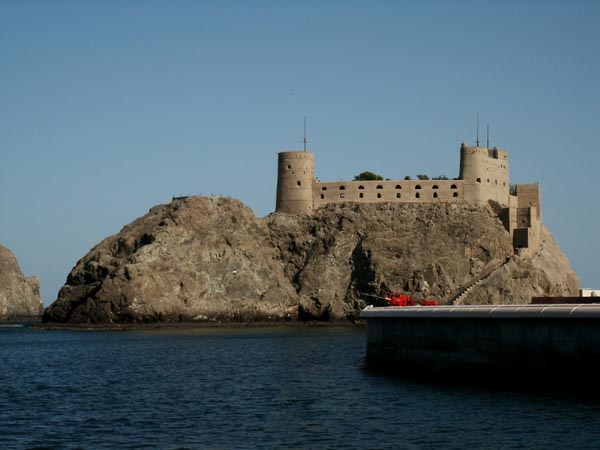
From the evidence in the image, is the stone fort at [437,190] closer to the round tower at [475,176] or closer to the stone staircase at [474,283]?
the round tower at [475,176]

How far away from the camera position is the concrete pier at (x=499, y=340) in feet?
137

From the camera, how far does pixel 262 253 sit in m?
134

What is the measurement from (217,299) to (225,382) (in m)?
70.4

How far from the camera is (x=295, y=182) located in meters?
136

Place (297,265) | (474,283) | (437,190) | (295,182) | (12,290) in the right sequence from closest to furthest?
(474,283), (437,190), (297,265), (295,182), (12,290)

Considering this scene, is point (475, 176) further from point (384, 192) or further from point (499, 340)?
point (499, 340)

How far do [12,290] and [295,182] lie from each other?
244 feet

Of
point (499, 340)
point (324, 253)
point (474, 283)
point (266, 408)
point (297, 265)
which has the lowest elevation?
point (266, 408)

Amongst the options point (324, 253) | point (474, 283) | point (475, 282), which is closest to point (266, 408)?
point (474, 283)

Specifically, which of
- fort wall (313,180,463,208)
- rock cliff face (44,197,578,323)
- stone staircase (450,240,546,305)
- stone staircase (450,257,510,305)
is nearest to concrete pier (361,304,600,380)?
stone staircase (450,257,510,305)

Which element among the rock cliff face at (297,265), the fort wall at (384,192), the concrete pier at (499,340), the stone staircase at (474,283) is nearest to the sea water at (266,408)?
the concrete pier at (499,340)

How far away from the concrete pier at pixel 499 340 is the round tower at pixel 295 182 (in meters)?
75.4

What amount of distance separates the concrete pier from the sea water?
1.44 m

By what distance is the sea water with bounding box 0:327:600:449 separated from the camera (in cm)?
3541
